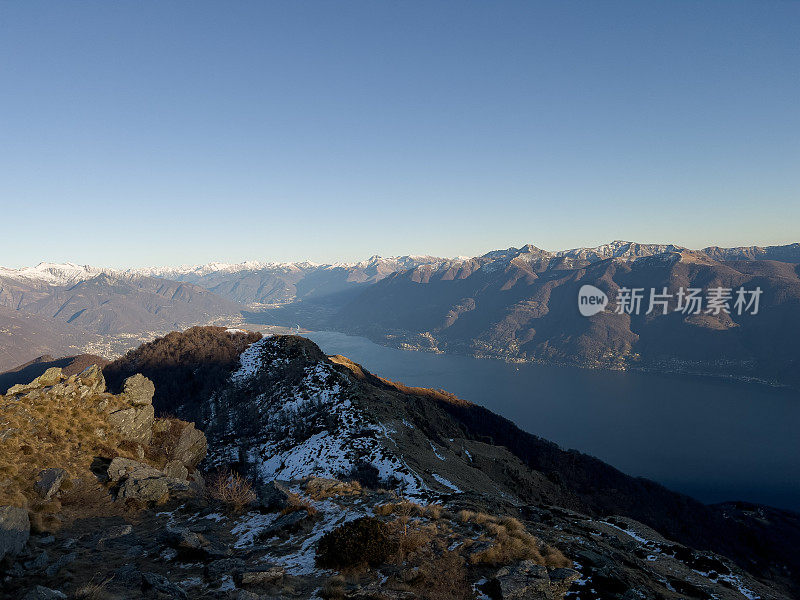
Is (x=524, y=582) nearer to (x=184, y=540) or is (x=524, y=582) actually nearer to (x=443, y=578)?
(x=443, y=578)

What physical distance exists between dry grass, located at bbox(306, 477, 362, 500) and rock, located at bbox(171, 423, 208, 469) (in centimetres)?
1622

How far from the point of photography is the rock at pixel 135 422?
29641 mm

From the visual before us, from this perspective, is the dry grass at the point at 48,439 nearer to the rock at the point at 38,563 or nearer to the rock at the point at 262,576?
the rock at the point at 38,563

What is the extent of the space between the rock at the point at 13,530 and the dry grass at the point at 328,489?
42.7ft

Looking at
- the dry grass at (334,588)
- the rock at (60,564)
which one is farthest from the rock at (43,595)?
the dry grass at (334,588)

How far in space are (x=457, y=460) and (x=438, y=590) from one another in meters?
48.0

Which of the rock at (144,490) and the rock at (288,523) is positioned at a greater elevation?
the rock at (288,523)

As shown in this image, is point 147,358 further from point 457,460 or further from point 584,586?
point 584,586

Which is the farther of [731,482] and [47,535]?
[731,482]

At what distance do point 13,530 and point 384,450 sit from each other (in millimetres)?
35678

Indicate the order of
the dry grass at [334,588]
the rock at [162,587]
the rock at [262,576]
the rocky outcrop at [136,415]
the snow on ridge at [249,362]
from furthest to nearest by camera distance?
the snow on ridge at [249,362] → the rocky outcrop at [136,415] → the rock at [262,576] → the dry grass at [334,588] → the rock at [162,587]

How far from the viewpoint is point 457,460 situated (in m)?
57.4

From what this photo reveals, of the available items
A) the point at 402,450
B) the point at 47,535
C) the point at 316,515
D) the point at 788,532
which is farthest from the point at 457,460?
the point at 788,532

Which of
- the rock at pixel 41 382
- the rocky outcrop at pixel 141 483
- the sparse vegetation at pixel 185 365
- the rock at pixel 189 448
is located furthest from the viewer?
the sparse vegetation at pixel 185 365
